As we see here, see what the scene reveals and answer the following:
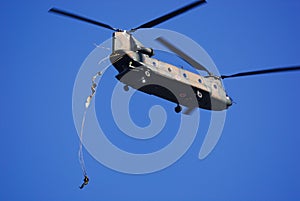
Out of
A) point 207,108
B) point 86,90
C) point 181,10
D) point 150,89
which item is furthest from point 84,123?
point 207,108

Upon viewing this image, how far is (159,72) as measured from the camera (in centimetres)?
2508

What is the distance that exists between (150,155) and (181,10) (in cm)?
904

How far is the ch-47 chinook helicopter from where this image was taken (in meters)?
24.3

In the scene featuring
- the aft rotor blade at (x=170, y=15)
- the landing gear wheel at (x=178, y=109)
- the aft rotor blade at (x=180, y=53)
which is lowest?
the landing gear wheel at (x=178, y=109)

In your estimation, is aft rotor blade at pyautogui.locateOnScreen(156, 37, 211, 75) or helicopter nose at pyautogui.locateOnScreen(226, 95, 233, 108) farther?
helicopter nose at pyautogui.locateOnScreen(226, 95, 233, 108)

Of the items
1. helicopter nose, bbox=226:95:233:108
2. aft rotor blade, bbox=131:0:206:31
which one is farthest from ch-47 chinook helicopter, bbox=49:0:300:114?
helicopter nose, bbox=226:95:233:108

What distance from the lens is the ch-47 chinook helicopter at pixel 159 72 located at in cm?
2430

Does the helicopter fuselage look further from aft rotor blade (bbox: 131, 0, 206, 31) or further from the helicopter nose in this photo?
aft rotor blade (bbox: 131, 0, 206, 31)

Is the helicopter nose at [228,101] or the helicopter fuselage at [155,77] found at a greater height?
the helicopter nose at [228,101]

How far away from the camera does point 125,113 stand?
2702 centimetres

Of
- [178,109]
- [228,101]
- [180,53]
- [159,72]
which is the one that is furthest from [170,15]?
[228,101]

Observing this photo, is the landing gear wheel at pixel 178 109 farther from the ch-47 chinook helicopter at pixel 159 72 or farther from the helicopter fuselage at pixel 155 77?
the helicopter fuselage at pixel 155 77

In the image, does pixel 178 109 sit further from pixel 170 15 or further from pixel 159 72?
pixel 170 15

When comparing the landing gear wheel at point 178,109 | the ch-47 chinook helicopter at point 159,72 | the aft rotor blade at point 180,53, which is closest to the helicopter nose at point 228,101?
the ch-47 chinook helicopter at point 159,72
